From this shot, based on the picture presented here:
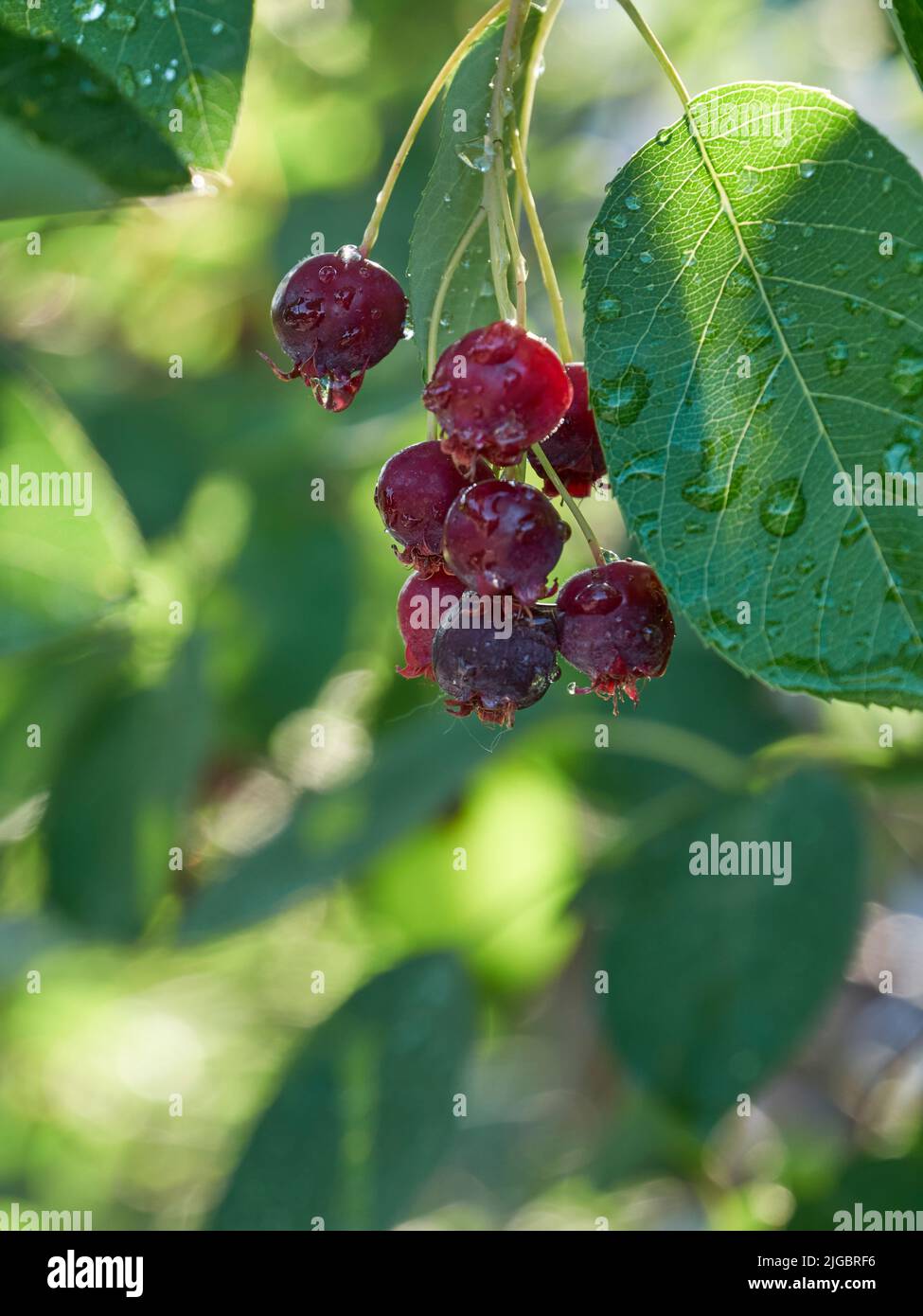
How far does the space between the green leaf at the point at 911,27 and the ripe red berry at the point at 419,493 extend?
0.32 metres

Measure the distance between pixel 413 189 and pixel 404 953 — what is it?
1.14 m

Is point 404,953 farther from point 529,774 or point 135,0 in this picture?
point 135,0

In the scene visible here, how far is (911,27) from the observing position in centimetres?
62

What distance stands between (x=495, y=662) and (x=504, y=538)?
0.24 feet

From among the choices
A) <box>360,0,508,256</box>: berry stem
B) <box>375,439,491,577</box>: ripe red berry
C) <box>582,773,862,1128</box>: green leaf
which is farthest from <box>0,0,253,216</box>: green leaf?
<box>582,773,862,1128</box>: green leaf

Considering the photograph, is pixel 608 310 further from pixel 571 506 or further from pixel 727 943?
pixel 727 943

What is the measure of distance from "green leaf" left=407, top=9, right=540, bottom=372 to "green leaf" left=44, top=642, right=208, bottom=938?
1083 mm

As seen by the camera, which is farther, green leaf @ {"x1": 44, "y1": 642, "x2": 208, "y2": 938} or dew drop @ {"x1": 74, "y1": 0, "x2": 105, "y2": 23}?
green leaf @ {"x1": 44, "y1": 642, "x2": 208, "y2": 938}

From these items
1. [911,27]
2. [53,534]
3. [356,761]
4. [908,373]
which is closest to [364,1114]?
[356,761]

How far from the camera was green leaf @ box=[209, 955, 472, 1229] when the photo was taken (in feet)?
4.73

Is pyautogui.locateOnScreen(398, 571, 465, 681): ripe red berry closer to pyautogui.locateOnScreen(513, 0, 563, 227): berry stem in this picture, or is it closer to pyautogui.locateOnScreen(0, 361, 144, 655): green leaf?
pyautogui.locateOnScreen(513, 0, 563, 227): berry stem

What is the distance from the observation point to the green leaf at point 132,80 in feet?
2.36
